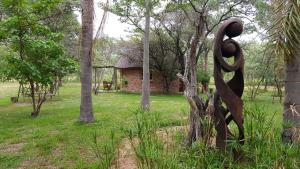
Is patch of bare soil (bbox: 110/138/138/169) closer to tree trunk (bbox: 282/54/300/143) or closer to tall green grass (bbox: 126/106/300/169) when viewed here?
tall green grass (bbox: 126/106/300/169)

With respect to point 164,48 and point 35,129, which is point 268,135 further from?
point 164,48

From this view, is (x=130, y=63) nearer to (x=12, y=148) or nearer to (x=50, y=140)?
(x=50, y=140)

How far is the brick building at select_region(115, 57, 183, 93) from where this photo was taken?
21.4 m

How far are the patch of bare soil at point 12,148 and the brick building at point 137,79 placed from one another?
15.4 meters

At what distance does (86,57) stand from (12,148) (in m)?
3.19

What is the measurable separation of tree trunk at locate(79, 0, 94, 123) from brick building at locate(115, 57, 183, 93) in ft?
42.7

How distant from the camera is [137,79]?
21.7m

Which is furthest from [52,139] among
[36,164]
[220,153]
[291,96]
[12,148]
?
[291,96]

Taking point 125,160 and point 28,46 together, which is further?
point 28,46

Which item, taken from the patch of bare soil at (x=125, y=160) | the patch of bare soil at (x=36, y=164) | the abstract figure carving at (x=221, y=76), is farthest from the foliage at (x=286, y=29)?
the patch of bare soil at (x=36, y=164)

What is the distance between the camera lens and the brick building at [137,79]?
2137cm

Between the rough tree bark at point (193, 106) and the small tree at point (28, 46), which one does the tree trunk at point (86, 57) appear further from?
the rough tree bark at point (193, 106)

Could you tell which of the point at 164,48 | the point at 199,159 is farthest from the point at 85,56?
the point at 164,48

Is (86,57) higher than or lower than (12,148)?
higher
